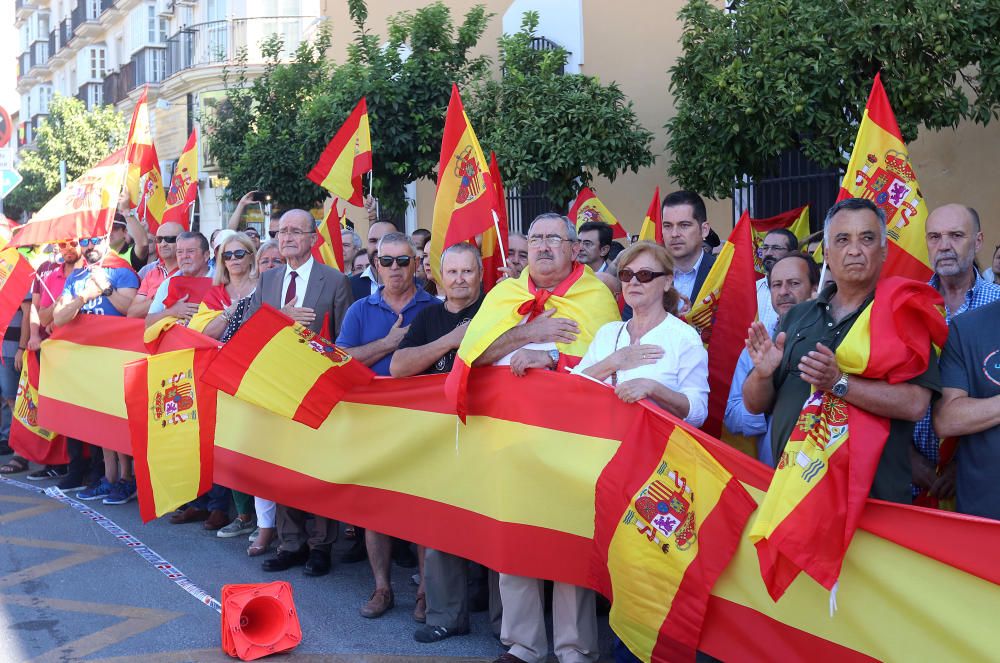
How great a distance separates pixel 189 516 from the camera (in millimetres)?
7844

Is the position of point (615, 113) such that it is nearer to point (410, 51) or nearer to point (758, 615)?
point (410, 51)

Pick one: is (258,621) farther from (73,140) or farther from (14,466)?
(73,140)

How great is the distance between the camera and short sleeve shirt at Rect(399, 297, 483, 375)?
548 cm

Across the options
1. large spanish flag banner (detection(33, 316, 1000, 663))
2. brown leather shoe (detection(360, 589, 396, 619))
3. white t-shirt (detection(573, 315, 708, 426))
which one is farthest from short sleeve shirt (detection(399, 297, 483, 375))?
brown leather shoe (detection(360, 589, 396, 619))

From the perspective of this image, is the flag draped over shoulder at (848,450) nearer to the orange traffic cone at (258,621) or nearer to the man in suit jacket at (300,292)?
the orange traffic cone at (258,621)

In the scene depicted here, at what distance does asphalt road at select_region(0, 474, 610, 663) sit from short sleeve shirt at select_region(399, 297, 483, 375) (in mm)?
1358

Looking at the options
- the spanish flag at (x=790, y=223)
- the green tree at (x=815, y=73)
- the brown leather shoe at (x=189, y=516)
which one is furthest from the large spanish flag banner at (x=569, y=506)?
the spanish flag at (x=790, y=223)

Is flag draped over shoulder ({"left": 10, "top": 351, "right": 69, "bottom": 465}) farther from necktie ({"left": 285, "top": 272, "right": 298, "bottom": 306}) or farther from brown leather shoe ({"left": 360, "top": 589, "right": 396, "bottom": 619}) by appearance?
brown leather shoe ({"left": 360, "top": 589, "right": 396, "bottom": 619})

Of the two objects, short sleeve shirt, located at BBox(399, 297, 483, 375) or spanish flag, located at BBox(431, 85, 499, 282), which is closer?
short sleeve shirt, located at BBox(399, 297, 483, 375)

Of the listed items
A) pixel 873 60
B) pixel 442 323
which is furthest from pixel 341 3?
pixel 442 323

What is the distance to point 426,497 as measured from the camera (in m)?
5.38

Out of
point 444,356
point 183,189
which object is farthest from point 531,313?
point 183,189

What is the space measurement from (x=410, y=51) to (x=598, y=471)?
9.75 metres

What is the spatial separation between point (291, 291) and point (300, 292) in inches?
2.5
